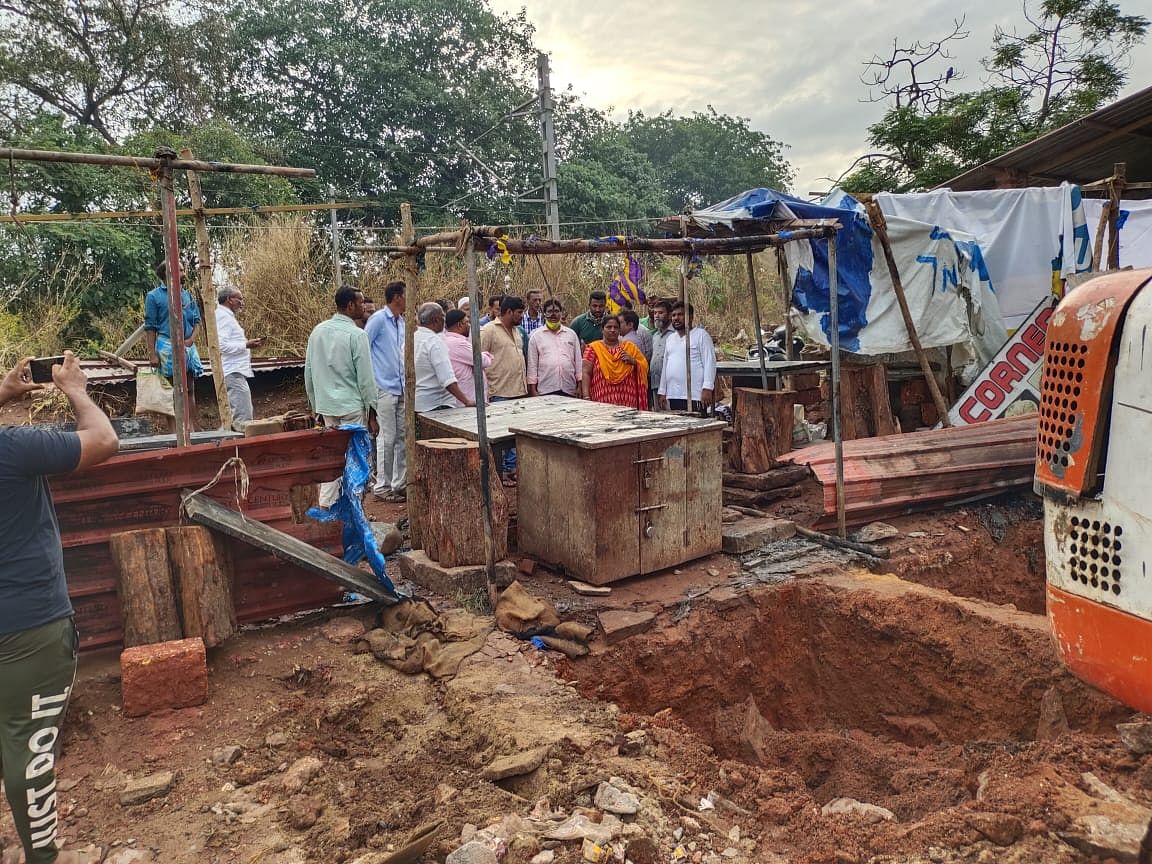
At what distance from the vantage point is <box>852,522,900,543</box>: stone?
574 cm

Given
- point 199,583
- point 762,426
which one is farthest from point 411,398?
point 762,426

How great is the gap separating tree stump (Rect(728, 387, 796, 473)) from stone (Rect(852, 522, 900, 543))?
1211 millimetres

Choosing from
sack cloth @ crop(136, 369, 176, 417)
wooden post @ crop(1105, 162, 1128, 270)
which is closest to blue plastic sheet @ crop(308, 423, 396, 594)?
sack cloth @ crop(136, 369, 176, 417)

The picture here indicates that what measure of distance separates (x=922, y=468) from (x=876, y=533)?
813 mm

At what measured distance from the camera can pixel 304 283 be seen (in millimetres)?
12719

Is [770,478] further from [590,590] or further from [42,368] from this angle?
[42,368]

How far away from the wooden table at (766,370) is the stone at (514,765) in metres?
5.48

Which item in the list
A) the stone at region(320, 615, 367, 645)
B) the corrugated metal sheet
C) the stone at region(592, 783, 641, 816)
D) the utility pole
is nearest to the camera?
the stone at region(592, 783, 641, 816)

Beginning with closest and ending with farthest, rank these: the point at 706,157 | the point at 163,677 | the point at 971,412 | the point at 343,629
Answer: the point at 163,677
the point at 343,629
the point at 971,412
the point at 706,157

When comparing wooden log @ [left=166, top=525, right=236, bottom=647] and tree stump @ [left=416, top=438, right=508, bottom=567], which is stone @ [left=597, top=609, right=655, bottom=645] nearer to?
tree stump @ [left=416, top=438, right=508, bottom=567]

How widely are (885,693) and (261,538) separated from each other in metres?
3.63

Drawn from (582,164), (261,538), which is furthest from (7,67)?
(261,538)

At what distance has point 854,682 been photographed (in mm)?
4539

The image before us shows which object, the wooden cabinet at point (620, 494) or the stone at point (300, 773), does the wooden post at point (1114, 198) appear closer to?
the wooden cabinet at point (620, 494)
